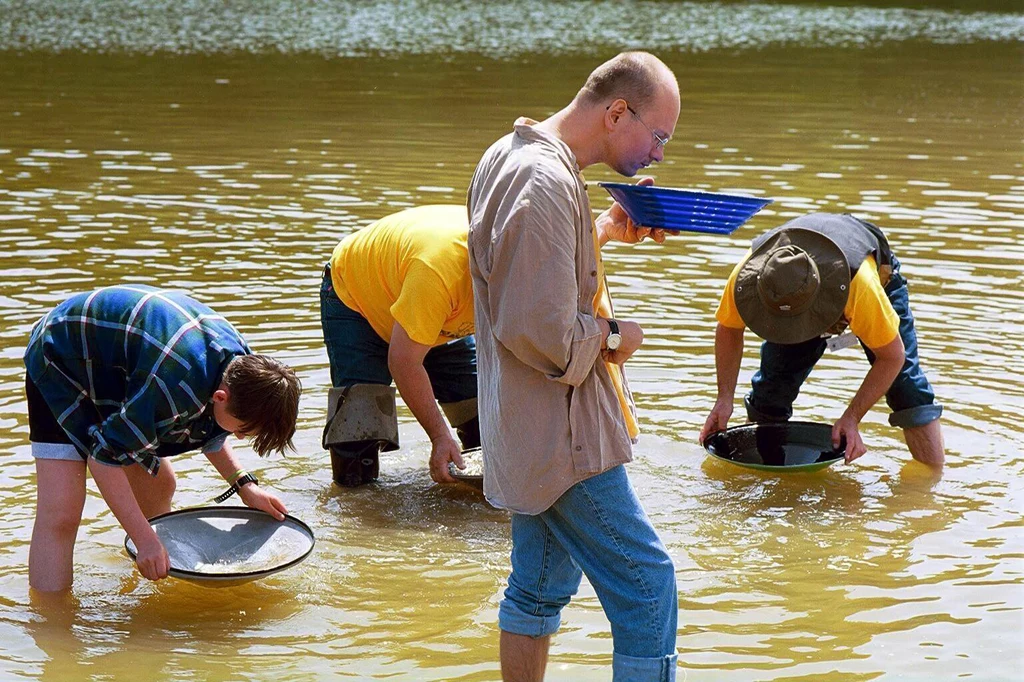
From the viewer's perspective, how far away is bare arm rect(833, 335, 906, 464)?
5375mm

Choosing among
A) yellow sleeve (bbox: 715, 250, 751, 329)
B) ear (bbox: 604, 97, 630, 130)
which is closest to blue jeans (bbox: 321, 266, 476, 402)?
yellow sleeve (bbox: 715, 250, 751, 329)

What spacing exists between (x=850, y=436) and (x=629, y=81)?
266 cm

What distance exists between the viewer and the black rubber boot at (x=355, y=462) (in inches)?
222

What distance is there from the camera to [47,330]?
4238mm

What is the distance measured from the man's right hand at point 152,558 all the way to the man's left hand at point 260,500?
0.51 meters

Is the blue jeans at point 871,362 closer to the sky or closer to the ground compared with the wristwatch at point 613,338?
closer to the ground

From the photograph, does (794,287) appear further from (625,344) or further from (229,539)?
(229,539)

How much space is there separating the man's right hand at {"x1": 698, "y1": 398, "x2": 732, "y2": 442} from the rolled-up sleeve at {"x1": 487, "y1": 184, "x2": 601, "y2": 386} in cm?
265

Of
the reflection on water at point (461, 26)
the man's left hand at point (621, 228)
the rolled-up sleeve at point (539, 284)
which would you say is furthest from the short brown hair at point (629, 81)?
the reflection on water at point (461, 26)

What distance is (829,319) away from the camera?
526 cm

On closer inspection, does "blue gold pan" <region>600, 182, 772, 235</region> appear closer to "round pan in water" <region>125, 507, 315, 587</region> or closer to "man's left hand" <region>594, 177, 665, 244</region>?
"man's left hand" <region>594, 177, 665, 244</region>

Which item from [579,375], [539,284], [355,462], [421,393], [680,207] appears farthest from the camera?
[355,462]

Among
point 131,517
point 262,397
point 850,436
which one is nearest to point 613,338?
point 262,397

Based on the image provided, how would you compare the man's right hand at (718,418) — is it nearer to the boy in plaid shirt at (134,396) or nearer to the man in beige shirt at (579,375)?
the boy in plaid shirt at (134,396)
